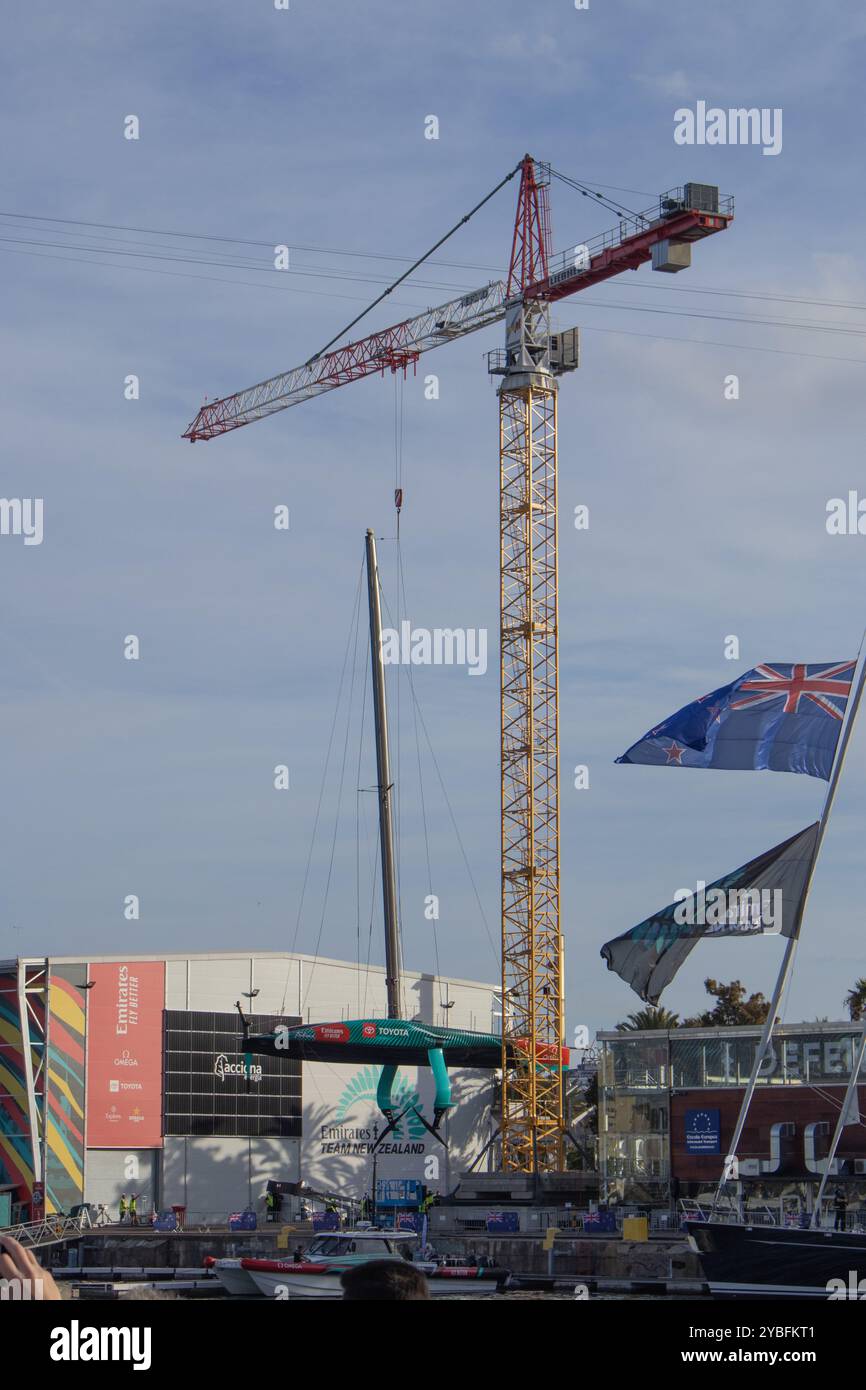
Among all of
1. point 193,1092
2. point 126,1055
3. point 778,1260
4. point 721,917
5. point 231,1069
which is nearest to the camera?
point 778,1260

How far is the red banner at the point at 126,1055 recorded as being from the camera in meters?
69.4

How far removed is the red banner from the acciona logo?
9.02 feet

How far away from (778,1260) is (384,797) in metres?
51.2

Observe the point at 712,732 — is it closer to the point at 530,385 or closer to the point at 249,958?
the point at 249,958

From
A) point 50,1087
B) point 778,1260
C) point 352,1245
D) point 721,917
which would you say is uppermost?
point 721,917

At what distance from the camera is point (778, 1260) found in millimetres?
34750

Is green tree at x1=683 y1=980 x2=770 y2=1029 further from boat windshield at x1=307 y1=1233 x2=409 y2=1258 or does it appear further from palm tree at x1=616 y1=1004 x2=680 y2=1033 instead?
boat windshield at x1=307 y1=1233 x2=409 y2=1258

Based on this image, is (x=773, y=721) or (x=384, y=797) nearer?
(x=773, y=721)

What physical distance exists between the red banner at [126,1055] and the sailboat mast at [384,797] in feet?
40.0

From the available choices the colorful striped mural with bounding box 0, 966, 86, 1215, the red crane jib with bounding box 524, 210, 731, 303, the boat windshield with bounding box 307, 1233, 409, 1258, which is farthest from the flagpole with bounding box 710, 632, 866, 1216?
the red crane jib with bounding box 524, 210, 731, 303

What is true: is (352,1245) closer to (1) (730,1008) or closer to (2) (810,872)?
(2) (810,872)

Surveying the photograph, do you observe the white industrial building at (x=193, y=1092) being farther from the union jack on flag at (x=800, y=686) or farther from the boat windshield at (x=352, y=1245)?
the union jack on flag at (x=800, y=686)

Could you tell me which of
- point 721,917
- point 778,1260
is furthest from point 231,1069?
point 778,1260
